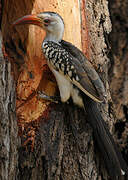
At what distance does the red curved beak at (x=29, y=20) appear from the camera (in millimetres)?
3234

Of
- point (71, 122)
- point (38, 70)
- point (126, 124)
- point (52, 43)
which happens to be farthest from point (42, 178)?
point (126, 124)

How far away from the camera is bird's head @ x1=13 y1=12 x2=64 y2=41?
325 centimetres

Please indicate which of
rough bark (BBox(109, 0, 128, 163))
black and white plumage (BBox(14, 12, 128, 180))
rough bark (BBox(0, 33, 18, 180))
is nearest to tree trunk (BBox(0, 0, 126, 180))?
rough bark (BBox(0, 33, 18, 180))

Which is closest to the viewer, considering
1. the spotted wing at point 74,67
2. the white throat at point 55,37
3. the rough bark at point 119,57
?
the spotted wing at point 74,67

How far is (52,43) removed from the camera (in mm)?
3252

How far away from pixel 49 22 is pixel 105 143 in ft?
3.53

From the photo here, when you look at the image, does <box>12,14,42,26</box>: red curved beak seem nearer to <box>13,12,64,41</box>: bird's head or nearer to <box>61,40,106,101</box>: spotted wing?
<box>13,12,64,41</box>: bird's head

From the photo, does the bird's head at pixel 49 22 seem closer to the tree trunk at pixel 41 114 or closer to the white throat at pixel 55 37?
the white throat at pixel 55 37

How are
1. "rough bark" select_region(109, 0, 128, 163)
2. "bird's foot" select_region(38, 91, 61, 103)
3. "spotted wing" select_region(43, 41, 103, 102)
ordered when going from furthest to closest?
"rough bark" select_region(109, 0, 128, 163) < "bird's foot" select_region(38, 91, 61, 103) < "spotted wing" select_region(43, 41, 103, 102)

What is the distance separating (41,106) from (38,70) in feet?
1.02

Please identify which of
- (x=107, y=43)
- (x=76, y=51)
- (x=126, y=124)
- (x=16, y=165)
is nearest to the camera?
(x=16, y=165)

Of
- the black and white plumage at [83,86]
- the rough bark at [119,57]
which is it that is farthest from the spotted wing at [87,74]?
the rough bark at [119,57]

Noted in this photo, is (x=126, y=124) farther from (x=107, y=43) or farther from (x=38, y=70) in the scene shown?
(x=38, y=70)

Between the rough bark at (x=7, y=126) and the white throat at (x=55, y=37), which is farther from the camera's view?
the white throat at (x=55, y=37)
